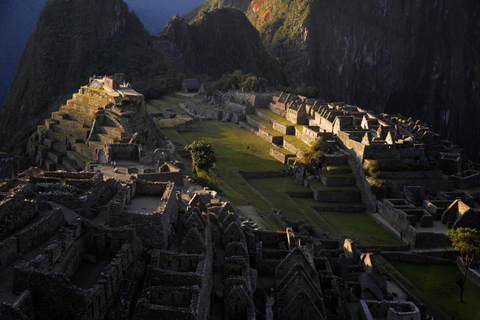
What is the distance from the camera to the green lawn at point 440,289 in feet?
115

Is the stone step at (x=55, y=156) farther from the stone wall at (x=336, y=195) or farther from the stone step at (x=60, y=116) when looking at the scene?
the stone wall at (x=336, y=195)

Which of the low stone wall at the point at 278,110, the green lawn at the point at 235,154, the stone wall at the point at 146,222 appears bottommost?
the green lawn at the point at 235,154

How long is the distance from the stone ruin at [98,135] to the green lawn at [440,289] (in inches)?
763

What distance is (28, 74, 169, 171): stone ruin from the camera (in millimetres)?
45875

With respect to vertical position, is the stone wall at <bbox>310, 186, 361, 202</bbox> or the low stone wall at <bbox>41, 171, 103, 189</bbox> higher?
the low stone wall at <bbox>41, 171, 103, 189</bbox>

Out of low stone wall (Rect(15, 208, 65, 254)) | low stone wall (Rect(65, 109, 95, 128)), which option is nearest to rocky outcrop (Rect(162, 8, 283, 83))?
low stone wall (Rect(65, 109, 95, 128))

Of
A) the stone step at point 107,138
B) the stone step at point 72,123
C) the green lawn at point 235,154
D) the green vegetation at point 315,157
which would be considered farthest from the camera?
the green vegetation at point 315,157

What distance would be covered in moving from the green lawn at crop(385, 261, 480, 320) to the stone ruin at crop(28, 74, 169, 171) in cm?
1938

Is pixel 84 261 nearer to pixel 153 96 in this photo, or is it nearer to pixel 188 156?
pixel 188 156

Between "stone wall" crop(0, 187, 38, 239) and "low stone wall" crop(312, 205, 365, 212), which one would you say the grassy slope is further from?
"stone wall" crop(0, 187, 38, 239)

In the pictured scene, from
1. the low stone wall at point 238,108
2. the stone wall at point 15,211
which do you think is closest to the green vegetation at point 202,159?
the stone wall at point 15,211

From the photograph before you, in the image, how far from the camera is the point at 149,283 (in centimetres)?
1972

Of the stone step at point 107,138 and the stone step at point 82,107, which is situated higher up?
the stone step at point 82,107

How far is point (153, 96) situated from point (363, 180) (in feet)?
190
